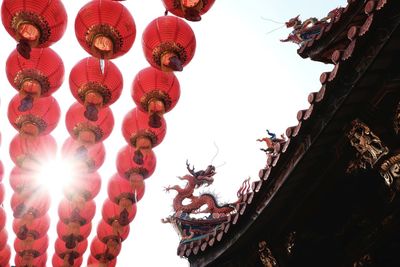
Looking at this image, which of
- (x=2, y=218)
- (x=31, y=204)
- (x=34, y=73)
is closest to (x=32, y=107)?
(x=34, y=73)

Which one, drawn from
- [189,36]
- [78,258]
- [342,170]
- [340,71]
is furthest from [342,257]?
[78,258]

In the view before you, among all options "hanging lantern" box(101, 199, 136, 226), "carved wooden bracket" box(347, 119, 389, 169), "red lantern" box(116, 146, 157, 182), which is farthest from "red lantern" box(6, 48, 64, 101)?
"carved wooden bracket" box(347, 119, 389, 169)

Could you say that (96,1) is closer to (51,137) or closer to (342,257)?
(51,137)

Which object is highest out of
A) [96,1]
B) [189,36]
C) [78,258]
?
[96,1]

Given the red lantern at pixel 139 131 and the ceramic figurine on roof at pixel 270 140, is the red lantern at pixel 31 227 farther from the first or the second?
the ceramic figurine on roof at pixel 270 140

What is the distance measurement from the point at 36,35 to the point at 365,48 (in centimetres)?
389

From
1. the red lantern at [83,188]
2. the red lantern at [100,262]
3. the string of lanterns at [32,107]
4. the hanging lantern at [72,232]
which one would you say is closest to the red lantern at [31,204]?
the string of lanterns at [32,107]

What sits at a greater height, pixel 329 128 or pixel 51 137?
pixel 51 137

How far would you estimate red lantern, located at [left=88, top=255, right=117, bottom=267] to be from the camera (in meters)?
9.56

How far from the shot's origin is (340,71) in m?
4.13

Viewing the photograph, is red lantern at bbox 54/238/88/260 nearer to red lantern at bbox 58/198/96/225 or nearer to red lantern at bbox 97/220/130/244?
red lantern at bbox 97/220/130/244

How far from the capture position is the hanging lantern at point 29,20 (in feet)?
17.7

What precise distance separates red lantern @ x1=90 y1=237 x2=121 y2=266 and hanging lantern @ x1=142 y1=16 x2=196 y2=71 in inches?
187

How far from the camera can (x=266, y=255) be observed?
6.06m
